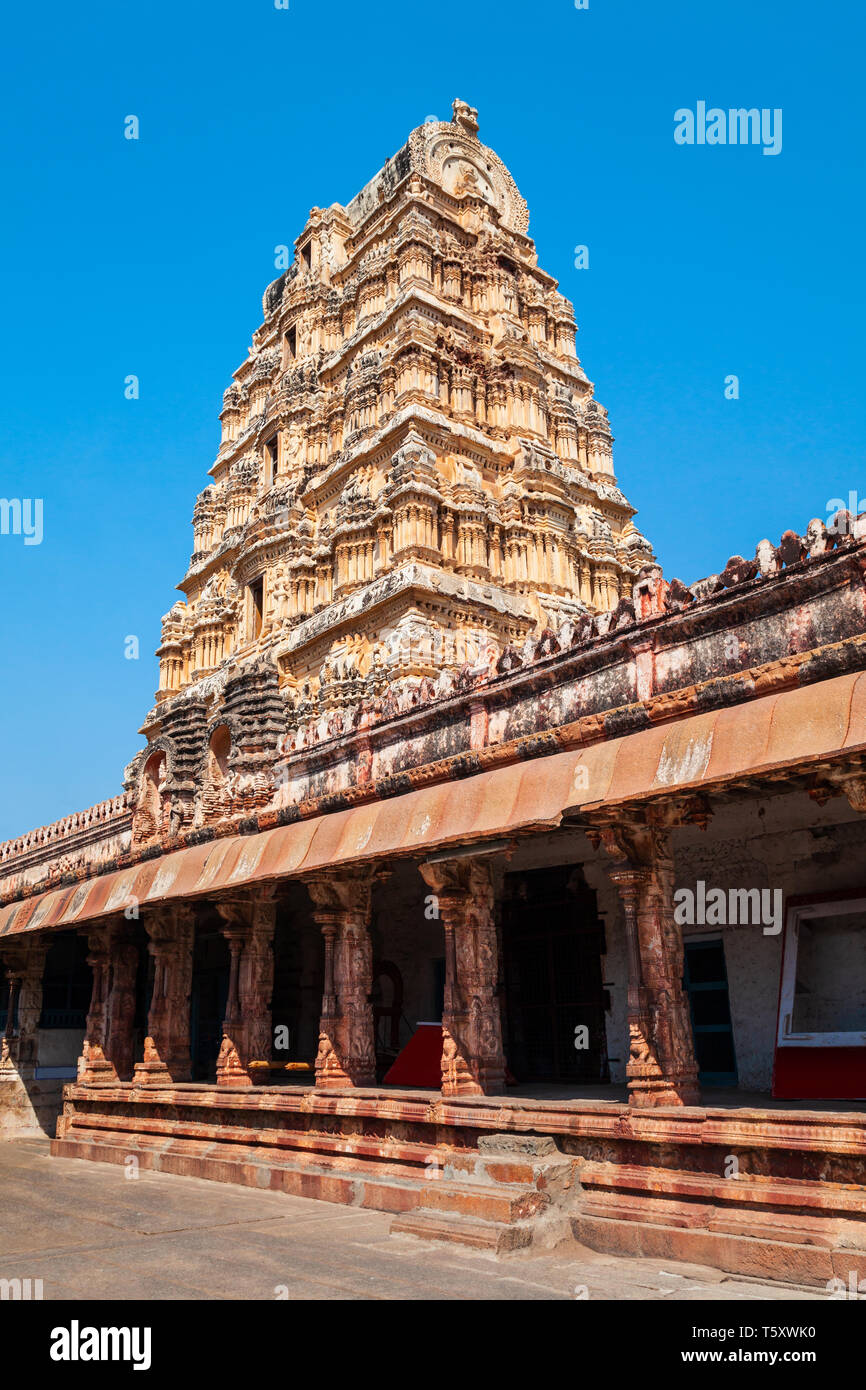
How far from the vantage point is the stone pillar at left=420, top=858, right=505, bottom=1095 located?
34.8ft

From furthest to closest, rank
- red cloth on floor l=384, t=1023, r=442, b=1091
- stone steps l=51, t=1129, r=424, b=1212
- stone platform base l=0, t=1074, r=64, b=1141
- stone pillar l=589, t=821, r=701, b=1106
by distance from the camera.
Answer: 1. stone platform base l=0, t=1074, r=64, b=1141
2. red cloth on floor l=384, t=1023, r=442, b=1091
3. stone steps l=51, t=1129, r=424, b=1212
4. stone pillar l=589, t=821, r=701, b=1106

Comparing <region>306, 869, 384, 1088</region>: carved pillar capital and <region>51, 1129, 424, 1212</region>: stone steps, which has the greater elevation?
<region>306, 869, 384, 1088</region>: carved pillar capital

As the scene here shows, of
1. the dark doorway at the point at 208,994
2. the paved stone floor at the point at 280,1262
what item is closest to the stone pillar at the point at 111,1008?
the dark doorway at the point at 208,994

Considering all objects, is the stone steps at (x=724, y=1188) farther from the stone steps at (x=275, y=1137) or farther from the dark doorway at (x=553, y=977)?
the dark doorway at (x=553, y=977)

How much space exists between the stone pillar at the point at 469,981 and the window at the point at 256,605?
3044 centimetres

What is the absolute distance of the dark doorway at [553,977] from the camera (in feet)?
42.7

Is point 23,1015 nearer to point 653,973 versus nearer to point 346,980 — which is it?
point 346,980

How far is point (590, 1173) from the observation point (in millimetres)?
8695

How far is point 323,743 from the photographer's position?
1549 cm

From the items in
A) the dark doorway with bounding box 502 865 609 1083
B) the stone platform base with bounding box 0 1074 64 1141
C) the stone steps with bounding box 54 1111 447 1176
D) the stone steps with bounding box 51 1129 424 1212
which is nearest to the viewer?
the stone steps with bounding box 51 1129 424 1212

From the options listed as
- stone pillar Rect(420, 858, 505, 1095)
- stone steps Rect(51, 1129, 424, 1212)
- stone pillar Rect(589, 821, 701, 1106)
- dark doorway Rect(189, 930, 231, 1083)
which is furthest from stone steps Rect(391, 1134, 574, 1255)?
dark doorway Rect(189, 930, 231, 1083)

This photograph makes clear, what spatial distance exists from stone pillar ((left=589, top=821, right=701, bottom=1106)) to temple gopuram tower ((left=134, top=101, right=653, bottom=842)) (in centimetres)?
1490

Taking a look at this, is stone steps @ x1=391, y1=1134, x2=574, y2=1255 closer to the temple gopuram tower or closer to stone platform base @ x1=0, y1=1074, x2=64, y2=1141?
the temple gopuram tower
